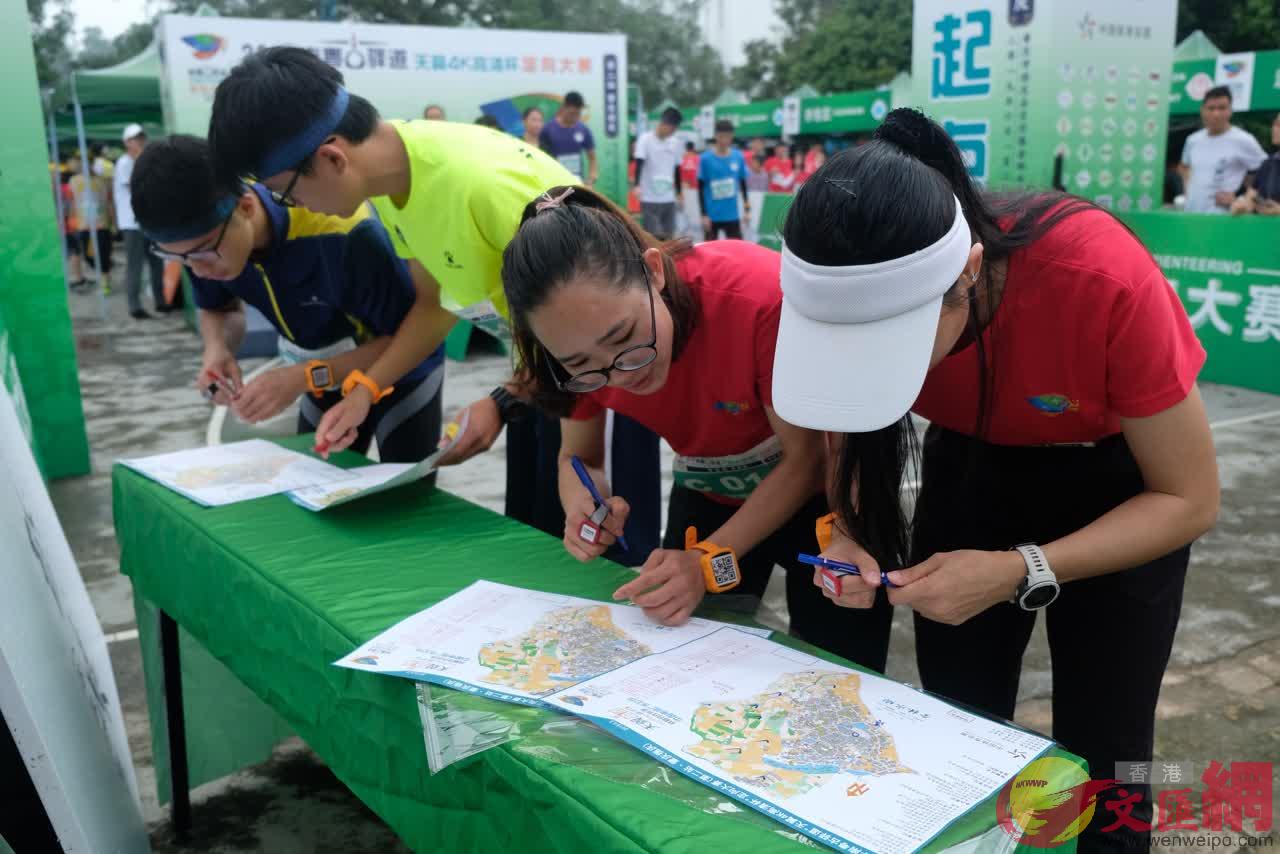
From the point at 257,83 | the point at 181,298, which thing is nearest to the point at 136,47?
the point at 181,298

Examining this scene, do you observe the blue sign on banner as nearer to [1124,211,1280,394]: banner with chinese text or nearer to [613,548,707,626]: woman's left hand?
[1124,211,1280,394]: banner with chinese text

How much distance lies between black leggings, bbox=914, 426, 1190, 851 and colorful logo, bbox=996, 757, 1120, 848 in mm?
373

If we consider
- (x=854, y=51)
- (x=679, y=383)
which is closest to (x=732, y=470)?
(x=679, y=383)

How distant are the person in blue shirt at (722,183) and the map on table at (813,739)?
7.83m

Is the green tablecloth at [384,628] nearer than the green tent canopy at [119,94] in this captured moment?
Yes

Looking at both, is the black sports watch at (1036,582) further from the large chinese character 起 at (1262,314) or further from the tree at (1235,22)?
the tree at (1235,22)

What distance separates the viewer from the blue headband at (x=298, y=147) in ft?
5.15

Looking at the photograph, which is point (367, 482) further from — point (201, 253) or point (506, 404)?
point (201, 253)

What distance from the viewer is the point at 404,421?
222 centimetres

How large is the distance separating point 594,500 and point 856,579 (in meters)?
0.45

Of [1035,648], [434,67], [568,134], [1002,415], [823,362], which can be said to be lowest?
[1035,648]

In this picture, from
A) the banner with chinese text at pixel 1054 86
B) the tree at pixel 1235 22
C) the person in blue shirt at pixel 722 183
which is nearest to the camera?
the banner with chinese text at pixel 1054 86

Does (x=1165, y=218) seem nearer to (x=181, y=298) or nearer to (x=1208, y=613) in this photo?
(x=1208, y=613)

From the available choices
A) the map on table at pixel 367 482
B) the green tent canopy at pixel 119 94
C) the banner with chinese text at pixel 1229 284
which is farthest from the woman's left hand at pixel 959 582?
the green tent canopy at pixel 119 94
